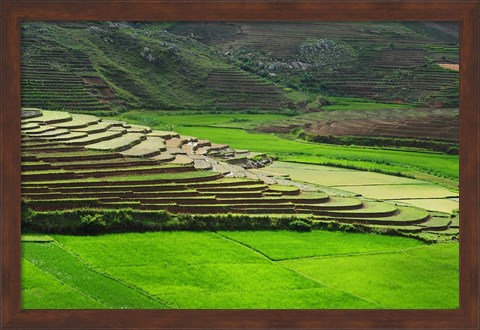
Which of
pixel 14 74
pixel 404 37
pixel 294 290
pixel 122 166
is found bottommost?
pixel 294 290

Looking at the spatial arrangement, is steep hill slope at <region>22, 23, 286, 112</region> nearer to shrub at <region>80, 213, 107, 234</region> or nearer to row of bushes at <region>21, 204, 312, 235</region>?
row of bushes at <region>21, 204, 312, 235</region>

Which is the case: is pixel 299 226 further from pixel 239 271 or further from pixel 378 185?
pixel 378 185

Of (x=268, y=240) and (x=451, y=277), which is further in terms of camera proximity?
(x=268, y=240)

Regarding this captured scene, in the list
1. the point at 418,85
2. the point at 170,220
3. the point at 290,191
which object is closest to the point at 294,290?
the point at 170,220

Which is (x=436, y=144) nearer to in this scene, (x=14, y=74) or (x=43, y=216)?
(x=43, y=216)

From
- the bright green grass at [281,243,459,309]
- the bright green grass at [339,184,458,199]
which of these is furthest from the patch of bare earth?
the bright green grass at [281,243,459,309]

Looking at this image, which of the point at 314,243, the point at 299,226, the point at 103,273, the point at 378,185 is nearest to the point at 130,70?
the point at 378,185
